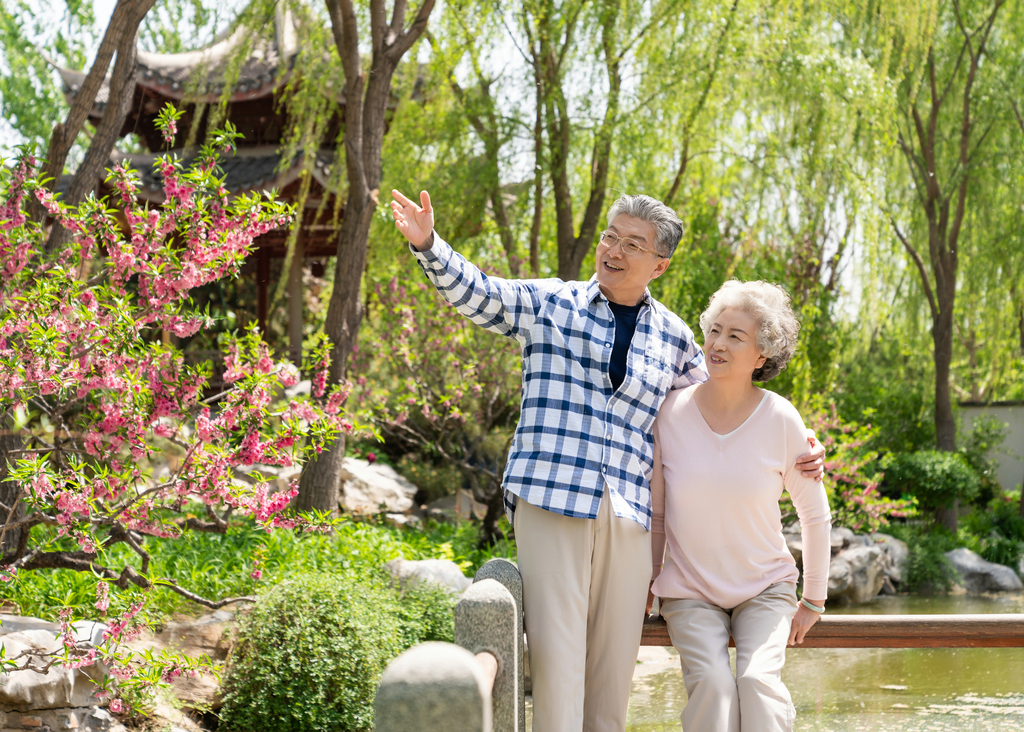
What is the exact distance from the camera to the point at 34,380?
2.71 meters

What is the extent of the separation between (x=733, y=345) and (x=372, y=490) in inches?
256

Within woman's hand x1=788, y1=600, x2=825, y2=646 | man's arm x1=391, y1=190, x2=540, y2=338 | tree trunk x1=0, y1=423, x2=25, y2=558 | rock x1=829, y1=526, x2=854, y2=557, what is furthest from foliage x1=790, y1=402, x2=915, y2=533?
tree trunk x1=0, y1=423, x2=25, y2=558

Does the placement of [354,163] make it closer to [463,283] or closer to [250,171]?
[463,283]

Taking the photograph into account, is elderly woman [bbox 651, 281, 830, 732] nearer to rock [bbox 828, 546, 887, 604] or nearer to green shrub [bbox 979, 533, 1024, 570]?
rock [bbox 828, 546, 887, 604]

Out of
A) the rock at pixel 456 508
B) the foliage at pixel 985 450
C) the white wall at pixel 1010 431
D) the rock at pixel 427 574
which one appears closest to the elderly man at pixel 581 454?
the rock at pixel 427 574

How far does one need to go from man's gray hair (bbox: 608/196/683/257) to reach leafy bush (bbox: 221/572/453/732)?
7.40ft

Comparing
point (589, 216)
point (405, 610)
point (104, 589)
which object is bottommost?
point (405, 610)

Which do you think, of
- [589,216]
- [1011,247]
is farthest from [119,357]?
[1011,247]

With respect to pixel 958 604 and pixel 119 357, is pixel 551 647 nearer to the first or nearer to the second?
pixel 119 357

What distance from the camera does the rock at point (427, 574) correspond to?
4.57 meters

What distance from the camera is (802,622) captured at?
2014mm

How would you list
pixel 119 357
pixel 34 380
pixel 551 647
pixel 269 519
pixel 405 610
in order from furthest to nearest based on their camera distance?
pixel 405 610 < pixel 269 519 < pixel 119 357 < pixel 34 380 < pixel 551 647

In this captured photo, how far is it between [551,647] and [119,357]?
190 centimetres

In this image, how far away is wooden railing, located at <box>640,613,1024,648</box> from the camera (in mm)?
2082
